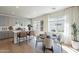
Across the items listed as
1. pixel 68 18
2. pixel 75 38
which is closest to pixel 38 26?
pixel 68 18

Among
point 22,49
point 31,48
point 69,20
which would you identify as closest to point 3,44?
point 22,49

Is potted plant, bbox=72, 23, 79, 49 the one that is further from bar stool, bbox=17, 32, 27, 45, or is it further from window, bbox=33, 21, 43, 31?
bar stool, bbox=17, 32, 27, 45

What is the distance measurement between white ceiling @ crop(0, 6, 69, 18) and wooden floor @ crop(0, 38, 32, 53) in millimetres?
989

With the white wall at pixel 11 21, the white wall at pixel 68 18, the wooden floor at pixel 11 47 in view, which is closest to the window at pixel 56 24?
the white wall at pixel 68 18

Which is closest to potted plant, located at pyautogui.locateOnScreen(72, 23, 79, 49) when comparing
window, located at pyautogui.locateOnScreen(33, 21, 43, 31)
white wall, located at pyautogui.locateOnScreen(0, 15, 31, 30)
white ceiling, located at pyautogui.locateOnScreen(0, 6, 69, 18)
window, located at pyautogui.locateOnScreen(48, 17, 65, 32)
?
window, located at pyautogui.locateOnScreen(48, 17, 65, 32)

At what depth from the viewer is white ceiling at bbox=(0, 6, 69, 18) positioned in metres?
→ 3.18

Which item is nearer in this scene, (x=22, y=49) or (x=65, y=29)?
(x=22, y=49)

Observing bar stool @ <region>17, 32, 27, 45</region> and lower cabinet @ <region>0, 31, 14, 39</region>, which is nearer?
lower cabinet @ <region>0, 31, 14, 39</region>

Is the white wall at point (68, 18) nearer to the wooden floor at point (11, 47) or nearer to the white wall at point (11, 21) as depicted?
the white wall at point (11, 21)

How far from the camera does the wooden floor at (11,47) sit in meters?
3.35

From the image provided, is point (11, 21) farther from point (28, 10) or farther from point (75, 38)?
point (75, 38)
